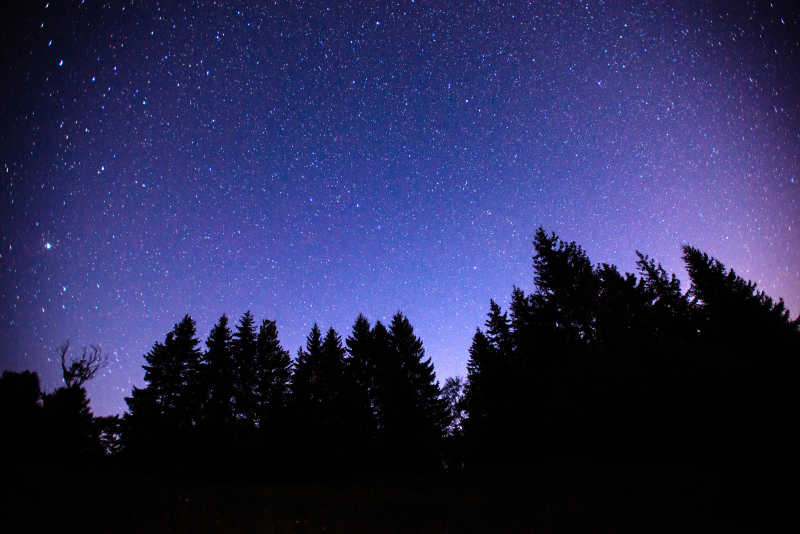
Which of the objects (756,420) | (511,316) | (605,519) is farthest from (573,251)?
(605,519)

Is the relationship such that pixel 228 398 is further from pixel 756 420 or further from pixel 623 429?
pixel 756 420

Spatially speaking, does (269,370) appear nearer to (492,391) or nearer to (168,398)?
(168,398)

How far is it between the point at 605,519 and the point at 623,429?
7747 millimetres

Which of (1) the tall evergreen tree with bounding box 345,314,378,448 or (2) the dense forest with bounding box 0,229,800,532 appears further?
(1) the tall evergreen tree with bounding box 345,314,378,448

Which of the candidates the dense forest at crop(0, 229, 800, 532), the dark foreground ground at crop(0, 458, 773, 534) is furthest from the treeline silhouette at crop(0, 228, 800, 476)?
the dark foreground ground at crop(0, 458, 773, 534)

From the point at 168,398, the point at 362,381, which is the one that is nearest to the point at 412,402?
the point at 362,381

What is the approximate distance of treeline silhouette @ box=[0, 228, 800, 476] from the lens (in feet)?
39.8

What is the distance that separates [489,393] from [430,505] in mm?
15319

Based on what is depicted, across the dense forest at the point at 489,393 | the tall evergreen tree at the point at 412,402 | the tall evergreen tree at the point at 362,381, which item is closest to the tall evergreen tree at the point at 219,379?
the dense forest at the point at 489,393

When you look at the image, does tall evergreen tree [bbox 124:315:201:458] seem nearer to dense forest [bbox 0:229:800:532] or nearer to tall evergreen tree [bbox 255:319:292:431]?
dense forest [bbox 0:229:800:532]

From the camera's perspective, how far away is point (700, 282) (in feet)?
85.9

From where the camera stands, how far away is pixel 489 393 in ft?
74.8

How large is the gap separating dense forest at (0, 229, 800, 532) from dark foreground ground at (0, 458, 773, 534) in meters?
2.93

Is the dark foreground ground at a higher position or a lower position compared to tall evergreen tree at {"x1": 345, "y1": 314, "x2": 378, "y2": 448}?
lower
